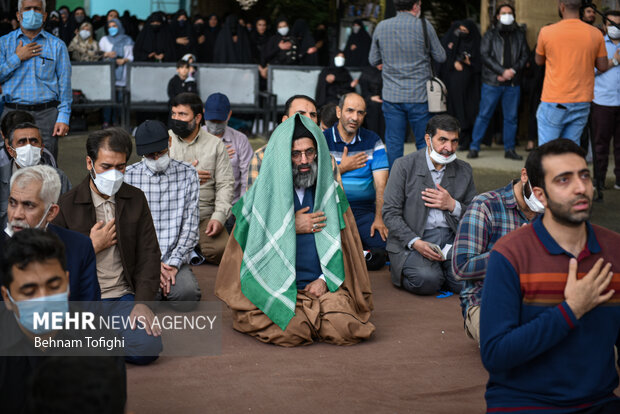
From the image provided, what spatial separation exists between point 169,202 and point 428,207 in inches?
75.1

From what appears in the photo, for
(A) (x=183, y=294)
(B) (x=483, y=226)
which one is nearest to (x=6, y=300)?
(B) (x=483, y=226)

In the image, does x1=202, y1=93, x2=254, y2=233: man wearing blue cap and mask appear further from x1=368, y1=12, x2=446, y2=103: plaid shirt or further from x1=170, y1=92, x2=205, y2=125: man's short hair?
x1=368, y1=12, x2=446, y2=103: plaid shirt

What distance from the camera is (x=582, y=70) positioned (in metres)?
7.69

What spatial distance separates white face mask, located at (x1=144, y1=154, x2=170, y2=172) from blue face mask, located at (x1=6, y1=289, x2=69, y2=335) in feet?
9.56

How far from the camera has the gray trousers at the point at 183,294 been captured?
5637mm

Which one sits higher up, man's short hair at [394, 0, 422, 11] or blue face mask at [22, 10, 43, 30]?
man's short hair at [394, 0, 422, 11]

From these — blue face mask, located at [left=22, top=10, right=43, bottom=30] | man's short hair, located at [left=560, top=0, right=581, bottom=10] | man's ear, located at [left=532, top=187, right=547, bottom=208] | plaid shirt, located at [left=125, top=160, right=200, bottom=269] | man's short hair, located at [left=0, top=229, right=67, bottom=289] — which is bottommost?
plaid shirt, located at [left=125, top=160, right=200, bottom=269]

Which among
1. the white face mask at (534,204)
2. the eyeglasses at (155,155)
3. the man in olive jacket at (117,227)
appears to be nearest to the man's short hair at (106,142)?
the man in olive jacket at (117,227)

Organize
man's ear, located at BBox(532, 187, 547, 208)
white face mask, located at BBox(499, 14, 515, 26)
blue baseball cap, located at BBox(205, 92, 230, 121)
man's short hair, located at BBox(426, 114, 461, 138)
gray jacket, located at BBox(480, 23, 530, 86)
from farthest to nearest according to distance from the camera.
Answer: gray jacket, located at BBox(480, 23, 530, 86)
white face mask, located at BBox(499, 14, 515, 26)
blue baseball cap, located at BBox(205, 92, 230, 121)
man's short hair, located at BBox(426, 114, 461, 138)
man's ear, located at BBox(532, 187, 547, 208)

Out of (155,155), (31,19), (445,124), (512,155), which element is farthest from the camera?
(512,155)

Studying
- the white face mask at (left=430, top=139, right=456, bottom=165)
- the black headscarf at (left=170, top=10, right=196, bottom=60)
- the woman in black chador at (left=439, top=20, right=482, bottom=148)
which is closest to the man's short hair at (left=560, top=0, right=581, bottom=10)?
the white face mask at (left=430, top=139, right=456, bottom=165)

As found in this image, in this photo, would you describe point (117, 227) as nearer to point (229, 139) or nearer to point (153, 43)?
point (229, 139)

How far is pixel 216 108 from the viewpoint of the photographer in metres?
7.47

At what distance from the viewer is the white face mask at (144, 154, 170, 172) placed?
5.76 meters
